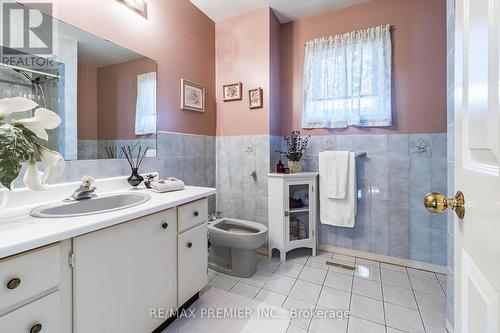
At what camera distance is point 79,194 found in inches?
47.2

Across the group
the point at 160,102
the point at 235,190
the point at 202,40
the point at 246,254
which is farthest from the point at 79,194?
the point at 202,40

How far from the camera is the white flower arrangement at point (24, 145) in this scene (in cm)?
74

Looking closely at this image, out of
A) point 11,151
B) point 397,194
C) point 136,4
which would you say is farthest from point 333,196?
point 136,4

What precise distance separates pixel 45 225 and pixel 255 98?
1939 millimetres

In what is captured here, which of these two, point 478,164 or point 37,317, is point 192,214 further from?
point 478,164

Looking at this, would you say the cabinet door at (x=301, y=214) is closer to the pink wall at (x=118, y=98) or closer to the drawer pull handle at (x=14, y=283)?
the pink wall at (x=118, y=98)

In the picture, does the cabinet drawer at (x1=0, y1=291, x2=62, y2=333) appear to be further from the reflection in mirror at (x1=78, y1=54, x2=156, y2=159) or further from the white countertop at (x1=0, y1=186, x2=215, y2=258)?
the reflection in mirror at (x1=78, y1=54, x2=156, y2=159)

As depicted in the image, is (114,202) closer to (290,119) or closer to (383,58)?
(290,119)

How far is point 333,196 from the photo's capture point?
2.19 metres

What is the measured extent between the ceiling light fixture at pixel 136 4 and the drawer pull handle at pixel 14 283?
1.75m

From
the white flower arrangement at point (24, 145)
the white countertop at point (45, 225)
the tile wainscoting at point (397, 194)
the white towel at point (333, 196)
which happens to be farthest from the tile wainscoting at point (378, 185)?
the white flower arrangement at point (24, 145)

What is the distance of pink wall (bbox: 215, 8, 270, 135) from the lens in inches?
90.4

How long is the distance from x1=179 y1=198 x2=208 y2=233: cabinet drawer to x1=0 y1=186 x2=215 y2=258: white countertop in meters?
0.19

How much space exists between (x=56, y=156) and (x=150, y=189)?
71 cm
